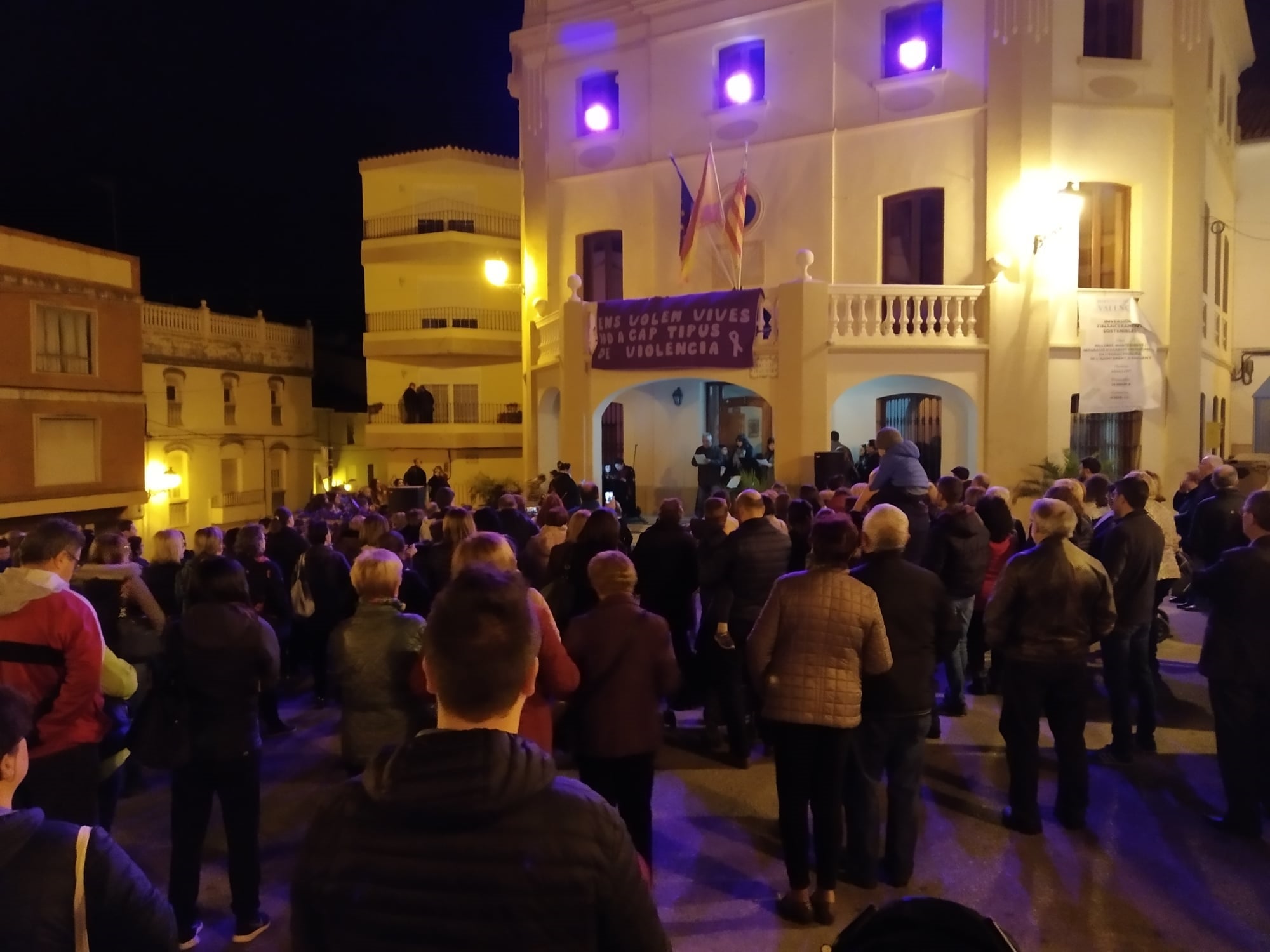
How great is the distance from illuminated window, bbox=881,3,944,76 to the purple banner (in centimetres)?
509

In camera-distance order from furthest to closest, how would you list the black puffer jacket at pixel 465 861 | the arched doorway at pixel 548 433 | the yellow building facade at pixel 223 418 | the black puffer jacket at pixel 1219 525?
the yellow building facade at pixel 223 418, the arched doorway at pixel 548 433, the black puffer jacket at pixel 1219 525, the black puffer jacket at pixel 465 861

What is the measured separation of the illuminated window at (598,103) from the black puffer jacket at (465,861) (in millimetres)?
18357

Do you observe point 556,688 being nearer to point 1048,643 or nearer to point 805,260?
point 1048,643

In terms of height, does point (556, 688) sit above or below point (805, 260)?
below

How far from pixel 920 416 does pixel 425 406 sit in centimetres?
1510

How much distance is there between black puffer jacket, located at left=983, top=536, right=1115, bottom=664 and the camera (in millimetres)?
4793

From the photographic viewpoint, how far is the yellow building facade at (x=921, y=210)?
47.0 ft

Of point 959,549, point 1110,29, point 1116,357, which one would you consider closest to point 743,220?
point 1116,357

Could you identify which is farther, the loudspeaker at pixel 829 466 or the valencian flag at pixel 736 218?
the valencian flag at pixel 736 218

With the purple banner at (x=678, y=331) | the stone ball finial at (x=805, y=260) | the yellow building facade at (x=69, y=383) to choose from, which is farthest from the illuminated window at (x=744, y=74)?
the yellow building facade at (x=69, y=383)

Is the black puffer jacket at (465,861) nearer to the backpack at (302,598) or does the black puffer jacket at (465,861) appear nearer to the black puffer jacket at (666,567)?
the black puffer jacket at (666,567)

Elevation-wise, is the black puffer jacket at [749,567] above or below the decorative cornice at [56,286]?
below

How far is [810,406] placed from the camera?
14.2m

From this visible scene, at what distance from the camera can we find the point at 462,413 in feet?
88.8
